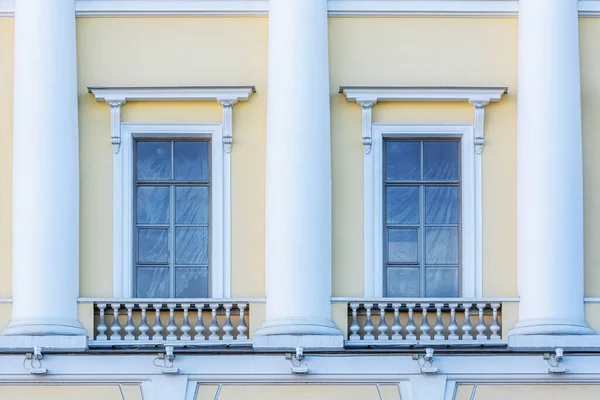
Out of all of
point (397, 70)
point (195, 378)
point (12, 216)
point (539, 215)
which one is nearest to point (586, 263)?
point (539, 215)

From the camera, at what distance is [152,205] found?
A: 2358 cm

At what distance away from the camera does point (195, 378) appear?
22.5 m

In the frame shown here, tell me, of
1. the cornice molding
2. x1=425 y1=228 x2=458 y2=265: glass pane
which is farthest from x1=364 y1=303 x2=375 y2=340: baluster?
the cornice molding

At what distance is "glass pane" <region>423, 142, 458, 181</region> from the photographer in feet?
77.5

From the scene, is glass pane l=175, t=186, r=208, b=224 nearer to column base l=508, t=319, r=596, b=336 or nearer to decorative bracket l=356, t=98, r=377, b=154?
decorative bracket l=356, t=98, r=377, b=154

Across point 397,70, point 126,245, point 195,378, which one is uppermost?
point 397,70

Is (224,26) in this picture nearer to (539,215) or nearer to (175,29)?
(175,29)

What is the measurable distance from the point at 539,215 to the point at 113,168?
5094 mm

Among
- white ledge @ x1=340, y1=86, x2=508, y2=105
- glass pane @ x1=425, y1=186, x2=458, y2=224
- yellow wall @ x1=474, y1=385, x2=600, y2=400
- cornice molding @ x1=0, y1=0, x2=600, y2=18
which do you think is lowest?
yellow wall @ x1=474, y1=385, x2=600, y2=400

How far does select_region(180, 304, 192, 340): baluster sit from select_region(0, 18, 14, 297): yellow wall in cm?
209

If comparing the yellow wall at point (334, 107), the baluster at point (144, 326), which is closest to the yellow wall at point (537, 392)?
the yellow wall at point (334, 107)

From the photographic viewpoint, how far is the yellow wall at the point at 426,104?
2327 cm

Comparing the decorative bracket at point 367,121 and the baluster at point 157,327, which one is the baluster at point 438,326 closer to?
the decorative bracket at point 367,121

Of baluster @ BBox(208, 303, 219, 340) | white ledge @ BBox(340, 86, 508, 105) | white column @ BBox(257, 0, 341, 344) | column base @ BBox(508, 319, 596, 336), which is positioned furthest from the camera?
white ledge @ BBox(340, 86, 508, 105)
